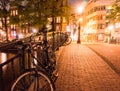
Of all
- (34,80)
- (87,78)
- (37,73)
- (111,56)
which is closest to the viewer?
(37,73)

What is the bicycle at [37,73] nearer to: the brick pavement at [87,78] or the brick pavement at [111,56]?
the brick pavement at [87,78]

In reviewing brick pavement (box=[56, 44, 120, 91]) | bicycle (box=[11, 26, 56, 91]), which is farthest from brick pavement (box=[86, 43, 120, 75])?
bicycle (box=[11, 26, 56, 91])

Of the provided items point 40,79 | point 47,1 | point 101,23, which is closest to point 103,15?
point 101,23

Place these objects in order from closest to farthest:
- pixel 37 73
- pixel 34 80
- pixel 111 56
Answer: pixel 37 73
pixel 34 80
pixel 111 56

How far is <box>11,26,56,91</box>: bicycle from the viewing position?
5.03 m

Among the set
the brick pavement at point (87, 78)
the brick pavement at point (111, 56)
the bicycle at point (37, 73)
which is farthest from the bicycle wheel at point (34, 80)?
the brick pavement at point (111, 56)

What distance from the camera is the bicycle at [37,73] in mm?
5027

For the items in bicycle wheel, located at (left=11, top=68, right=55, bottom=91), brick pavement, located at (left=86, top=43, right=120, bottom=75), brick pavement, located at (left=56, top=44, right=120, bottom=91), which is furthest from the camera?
brick pavement, located at (left=86, top=43, right=120, bottom=75)

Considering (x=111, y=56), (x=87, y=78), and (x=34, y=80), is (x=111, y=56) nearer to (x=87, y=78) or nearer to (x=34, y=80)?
(x=87, y=78)

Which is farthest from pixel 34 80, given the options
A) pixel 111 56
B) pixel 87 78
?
pixel 111 56

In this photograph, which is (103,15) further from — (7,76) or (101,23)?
(7,76)

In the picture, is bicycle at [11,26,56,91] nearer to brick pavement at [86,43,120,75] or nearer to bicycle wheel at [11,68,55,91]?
bicycle wheel at [11,68,55,91]

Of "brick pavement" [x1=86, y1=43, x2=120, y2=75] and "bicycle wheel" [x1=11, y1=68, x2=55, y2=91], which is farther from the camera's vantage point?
"brick pavement" [x1=86, y1=43, x2=120, y2=75]

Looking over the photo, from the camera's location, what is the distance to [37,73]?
16.6 ft
